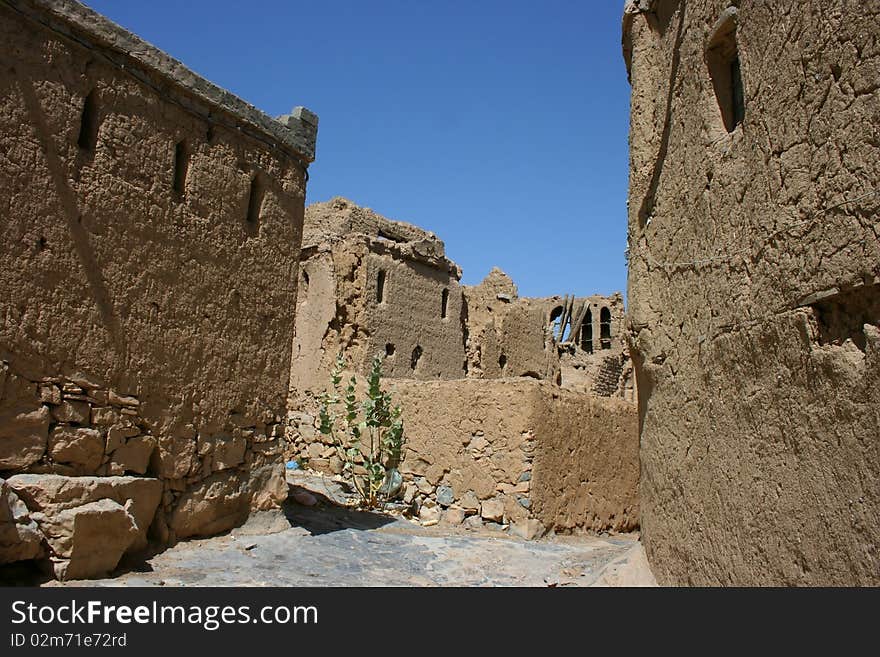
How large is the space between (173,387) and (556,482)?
474 centimetres

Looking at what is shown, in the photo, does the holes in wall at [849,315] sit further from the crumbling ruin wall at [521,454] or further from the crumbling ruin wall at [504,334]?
the crumbling ruin wall at [504,334]

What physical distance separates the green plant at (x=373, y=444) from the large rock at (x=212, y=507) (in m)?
2.74

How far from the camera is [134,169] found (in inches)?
244

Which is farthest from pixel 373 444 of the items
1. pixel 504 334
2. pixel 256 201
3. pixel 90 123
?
pixel 504 334

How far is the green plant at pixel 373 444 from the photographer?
981 cm

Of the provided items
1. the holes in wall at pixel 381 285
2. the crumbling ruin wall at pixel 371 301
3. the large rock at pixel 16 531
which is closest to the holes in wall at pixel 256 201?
the large rock at pixel 16 531

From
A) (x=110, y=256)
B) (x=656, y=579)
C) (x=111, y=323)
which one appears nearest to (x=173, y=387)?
(x=111, y=323)

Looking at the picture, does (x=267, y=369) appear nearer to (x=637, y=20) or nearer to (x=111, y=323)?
(x=111, y=323)

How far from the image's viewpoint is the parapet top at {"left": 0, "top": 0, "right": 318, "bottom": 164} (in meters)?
5.54

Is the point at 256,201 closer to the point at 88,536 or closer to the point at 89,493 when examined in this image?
the point at 89,493

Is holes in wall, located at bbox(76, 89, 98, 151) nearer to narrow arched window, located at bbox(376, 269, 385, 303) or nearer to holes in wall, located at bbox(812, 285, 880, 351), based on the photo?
holes in wall, located at bbox(812, 285, 880, 351)

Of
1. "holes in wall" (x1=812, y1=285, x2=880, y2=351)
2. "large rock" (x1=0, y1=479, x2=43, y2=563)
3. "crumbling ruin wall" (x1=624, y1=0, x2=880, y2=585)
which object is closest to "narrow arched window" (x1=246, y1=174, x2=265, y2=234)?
"large rock" (x1=0, y1=479, x2=43, y2=563)

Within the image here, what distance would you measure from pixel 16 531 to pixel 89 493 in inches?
24.7

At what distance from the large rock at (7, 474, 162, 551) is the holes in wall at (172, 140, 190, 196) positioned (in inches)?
99.6
